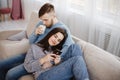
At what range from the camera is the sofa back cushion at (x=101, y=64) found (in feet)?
4.33

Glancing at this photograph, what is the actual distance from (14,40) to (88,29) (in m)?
0.94

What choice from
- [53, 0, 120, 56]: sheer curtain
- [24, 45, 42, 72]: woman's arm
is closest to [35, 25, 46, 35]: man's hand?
[24, 45, 42, 72]: woman's arm

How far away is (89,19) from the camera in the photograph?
202cm

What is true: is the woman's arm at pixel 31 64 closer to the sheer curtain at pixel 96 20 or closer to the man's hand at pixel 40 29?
the man's hand at pixel 40 29

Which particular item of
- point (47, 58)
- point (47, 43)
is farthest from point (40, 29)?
point (47, 58)

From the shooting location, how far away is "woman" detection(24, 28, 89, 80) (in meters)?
1.41

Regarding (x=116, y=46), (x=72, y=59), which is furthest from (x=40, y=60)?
(x=116, y=46)

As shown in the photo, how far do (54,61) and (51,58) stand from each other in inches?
1.4

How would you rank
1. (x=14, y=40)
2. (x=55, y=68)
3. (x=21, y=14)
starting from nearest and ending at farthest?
(x=55, y=68) → (x=14, y=40) → (x=21, y=14)

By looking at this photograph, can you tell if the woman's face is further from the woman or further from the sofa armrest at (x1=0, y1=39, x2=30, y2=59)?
the sofa armrest at (x1=0, y1=39, x2=30, y2=59)

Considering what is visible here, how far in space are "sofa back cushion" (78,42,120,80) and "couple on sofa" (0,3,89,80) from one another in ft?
0.28

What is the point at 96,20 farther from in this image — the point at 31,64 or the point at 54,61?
the point at 31,64

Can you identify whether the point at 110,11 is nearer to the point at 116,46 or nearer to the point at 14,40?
the point at 116,46

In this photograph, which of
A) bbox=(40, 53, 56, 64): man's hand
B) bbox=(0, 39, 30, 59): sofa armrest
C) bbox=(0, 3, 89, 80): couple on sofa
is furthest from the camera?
bbox=(0, 39, 30, 59): sofa armrest
